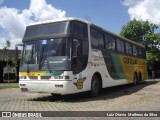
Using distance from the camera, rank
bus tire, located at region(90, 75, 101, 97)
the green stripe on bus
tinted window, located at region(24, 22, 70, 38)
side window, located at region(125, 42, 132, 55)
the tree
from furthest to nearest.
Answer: the tree → side window, located at region(125, 42, 132, 55) → the green stripe on bus → bus tire, located at region(90, 75, 101, 97) → tinted window, located at region(24, 22, 70, 38)

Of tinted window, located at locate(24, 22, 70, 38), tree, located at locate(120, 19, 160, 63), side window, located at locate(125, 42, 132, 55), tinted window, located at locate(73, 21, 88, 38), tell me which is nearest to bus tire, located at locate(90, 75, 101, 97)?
tinted window, located at locate(73, 21, 88, 38)

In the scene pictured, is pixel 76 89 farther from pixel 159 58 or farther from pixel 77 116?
pixel 159 58

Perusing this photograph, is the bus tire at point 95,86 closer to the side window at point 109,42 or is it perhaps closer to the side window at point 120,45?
the side window at point 109,42

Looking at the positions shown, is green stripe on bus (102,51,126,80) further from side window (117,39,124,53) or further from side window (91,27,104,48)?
side window (117,39,124,53)

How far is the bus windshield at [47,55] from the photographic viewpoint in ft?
43.5

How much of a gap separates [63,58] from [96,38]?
10.8ft

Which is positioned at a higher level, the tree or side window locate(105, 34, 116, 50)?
the tree

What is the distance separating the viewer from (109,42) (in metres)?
18.0

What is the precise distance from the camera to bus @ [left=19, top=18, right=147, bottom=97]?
13240 millimetres

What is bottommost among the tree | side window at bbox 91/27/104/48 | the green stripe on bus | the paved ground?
the paved ground

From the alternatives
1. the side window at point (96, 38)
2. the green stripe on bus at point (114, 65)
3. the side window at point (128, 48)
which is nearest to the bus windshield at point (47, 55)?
the side window at point (96, 38)

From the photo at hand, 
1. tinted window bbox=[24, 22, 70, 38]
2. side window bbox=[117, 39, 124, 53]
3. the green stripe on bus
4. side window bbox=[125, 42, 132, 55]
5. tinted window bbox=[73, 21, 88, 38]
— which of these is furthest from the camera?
side window bbox=[125, 42, 132, 55]

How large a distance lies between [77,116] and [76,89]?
4269 mm

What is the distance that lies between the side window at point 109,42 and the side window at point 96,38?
754 millimetres
